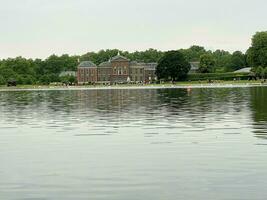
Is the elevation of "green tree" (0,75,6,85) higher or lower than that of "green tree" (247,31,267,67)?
lower

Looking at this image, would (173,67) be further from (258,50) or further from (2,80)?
(2,80)

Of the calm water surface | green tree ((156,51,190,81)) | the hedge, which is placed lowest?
the calm water surface

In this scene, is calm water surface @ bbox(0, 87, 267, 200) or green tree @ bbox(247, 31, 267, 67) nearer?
calm water surface @ bbox(0, 87, 267, 200)

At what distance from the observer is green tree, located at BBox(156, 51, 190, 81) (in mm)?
166425

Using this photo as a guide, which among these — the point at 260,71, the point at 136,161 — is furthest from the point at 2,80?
the point at 136,161

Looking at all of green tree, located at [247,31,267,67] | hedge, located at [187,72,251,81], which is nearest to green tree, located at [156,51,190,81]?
hedge, located at [187,72,251,81]

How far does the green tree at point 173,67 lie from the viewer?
166 meters

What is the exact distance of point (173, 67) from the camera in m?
167

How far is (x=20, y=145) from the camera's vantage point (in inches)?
889

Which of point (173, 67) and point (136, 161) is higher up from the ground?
point (173, 67)

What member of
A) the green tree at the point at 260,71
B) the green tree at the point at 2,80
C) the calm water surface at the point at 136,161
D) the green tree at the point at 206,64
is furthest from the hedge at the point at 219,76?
the calm water surface at the point at 136,161

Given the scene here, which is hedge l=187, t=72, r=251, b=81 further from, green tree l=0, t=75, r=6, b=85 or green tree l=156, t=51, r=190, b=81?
green tree l=0, t=75, r=6, b=85

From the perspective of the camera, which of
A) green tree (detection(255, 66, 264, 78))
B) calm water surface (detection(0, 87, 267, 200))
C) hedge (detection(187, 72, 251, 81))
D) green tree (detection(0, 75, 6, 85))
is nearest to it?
calm water surface (detection(0, 87, 267, 200))

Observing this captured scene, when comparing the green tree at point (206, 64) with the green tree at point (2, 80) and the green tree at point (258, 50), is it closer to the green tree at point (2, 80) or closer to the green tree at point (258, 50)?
the green tree at point (258, 50)
